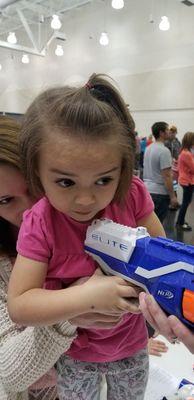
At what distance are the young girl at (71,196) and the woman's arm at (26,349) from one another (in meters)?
0.13

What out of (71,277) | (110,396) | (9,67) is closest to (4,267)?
(71,277)

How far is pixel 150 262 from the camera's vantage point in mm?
584

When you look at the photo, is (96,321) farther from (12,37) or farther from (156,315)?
(12,37)

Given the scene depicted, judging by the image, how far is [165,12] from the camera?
304 inches

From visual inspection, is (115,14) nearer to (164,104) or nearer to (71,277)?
(164,104)

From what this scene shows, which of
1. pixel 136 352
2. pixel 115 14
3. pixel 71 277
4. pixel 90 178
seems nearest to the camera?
pixel 90 178

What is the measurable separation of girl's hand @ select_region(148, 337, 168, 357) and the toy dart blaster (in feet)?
3.21

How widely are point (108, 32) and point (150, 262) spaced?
913 cm

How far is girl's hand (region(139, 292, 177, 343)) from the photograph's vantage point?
22.6 inches

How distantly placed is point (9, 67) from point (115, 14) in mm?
4565

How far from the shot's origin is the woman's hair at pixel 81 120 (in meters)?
0.64

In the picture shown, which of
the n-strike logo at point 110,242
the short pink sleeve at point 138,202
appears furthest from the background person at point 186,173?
the n-strike logo at point 110,242

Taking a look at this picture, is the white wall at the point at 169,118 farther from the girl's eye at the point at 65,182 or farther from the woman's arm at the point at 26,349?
the girl's eye at the point at 65,182

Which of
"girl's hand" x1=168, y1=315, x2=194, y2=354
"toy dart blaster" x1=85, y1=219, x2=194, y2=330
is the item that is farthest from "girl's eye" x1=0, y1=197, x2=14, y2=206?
"girl's hand" x1=168, y1=315, x2=194, y2=354
